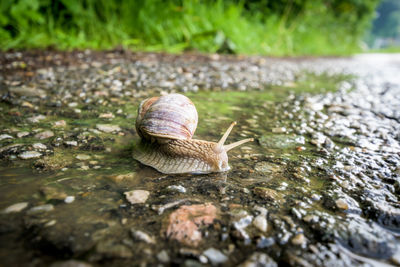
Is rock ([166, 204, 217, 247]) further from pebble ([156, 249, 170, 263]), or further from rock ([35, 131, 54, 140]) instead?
rock ([35, 131, 54, 140])

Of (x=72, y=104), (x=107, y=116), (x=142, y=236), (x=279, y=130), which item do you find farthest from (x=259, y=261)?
(x=72, y=104)

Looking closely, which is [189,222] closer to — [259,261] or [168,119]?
[259,261]

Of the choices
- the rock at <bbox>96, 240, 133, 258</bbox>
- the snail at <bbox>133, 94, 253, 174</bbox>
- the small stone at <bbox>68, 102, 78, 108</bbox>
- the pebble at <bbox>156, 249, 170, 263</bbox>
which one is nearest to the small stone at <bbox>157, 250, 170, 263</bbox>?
the pebble at <bbox>156, 249, 170, 263</bbox>

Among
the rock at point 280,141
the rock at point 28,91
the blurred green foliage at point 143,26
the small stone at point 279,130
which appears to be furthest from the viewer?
the blurred green foliage at point 143,26

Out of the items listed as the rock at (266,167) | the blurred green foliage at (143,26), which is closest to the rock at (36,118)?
the rock at (266,167)

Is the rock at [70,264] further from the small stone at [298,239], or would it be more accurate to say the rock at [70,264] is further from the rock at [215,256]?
the small stone at [298,239]

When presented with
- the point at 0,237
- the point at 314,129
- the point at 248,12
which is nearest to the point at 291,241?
the point at 0,237

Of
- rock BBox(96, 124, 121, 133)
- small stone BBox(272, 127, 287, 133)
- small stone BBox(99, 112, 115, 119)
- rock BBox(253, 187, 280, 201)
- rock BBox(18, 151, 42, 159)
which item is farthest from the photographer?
small stone BBox(99, 112, 115, 119)
